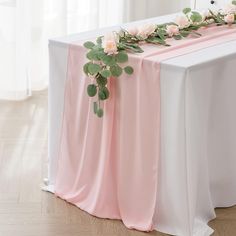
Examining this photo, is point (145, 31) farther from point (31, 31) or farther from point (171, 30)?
point (31, 31)

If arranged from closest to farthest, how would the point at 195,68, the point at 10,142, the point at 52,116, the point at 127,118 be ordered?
1. the point at 195,68
2. the point at 127,118
3. the point at 52,116
4. the point at 10,142

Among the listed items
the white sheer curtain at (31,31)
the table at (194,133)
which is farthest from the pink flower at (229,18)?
the white sheer curtain at (31,31)

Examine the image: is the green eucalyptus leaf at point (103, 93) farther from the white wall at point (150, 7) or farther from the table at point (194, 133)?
the white wall at point (150, 7)

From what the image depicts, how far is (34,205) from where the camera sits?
3027mm

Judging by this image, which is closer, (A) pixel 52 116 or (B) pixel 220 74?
(B) pixel 220 74

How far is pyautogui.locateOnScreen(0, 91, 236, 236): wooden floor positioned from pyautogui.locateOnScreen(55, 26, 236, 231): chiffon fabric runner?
2.8 inches

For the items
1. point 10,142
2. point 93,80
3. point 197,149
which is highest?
point 93,80

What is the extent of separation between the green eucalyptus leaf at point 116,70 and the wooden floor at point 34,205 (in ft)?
2.16

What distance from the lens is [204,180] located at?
9.20 feet

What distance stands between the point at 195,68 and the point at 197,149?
0.33m

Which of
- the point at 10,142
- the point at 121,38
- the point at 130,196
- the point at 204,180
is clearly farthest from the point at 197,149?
the point at 10,142

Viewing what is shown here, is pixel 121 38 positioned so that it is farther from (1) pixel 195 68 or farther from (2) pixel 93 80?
(1) pixel 195 68

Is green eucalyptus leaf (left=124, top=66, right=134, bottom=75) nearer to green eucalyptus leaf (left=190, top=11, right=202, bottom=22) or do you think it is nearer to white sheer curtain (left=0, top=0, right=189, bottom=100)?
green eucalyptus leaf (left=190, top=11, right=202, bottom=22)

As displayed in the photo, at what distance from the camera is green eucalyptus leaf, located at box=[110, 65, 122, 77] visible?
2.68 meters
